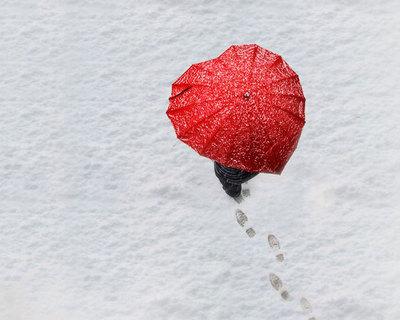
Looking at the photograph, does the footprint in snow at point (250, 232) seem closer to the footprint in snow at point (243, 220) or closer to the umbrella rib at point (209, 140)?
the footprint in snow at point (243, 220)

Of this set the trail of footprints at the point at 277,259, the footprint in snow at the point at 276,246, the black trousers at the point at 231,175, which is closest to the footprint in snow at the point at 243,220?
the trail of footprints at the point at 277,259

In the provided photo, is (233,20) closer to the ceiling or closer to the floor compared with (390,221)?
closer to the ceiling

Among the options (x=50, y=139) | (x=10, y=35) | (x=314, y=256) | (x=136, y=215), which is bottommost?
(x=314, y=256)

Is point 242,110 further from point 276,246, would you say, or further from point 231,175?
point 276,246

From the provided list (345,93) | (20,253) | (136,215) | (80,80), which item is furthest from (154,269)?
(345,93)

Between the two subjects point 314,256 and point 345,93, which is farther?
point 345,93

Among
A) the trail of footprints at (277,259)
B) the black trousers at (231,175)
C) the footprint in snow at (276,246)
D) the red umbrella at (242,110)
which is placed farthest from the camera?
the footprint in snow at (276,246)

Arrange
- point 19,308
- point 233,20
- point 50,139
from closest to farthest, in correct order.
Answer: point 19,308, point 50,139, point 233,20

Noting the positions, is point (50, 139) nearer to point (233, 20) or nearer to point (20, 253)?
point (20, 253)
